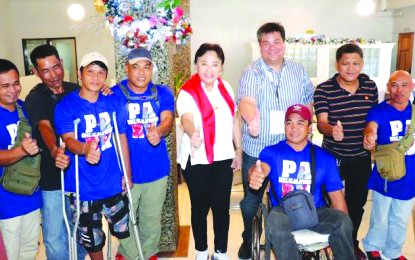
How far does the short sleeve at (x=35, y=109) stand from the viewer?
214 centimetres

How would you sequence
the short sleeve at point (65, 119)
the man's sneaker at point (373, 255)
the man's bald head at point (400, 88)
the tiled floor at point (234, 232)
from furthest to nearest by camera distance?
1. the tiled floor at point (234, 232)
2. the man's sneaker at point (373, 255)
3. the man's bald head at point (400, 88)
4. the short sleeve at point (65, 119)

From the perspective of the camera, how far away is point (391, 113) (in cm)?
256

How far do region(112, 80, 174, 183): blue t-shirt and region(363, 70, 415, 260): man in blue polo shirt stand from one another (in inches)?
55.5

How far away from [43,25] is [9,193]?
1008 centimetres

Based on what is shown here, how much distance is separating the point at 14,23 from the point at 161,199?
34.4 feet

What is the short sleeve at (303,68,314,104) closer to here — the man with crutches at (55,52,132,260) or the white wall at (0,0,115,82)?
the man with crutches at (55,52,132,260)

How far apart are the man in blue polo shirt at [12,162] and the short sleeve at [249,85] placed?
1.39 m

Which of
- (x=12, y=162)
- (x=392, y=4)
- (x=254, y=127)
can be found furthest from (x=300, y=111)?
(x=392, y=4)

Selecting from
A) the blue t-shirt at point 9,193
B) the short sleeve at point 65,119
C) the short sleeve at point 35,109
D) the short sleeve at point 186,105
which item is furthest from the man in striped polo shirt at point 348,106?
the blue t-shirt at point 9,193

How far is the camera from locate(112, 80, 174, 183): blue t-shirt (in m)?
2.38

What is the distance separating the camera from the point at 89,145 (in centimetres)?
199

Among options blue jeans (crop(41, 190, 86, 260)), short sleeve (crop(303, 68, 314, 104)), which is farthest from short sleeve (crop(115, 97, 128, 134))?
short sleeve (crop(303, 68, 314, 104))

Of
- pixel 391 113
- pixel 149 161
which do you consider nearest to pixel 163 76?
pixel 149 161

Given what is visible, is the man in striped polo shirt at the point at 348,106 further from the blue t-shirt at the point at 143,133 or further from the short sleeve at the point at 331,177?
the blue t-shirt at the point at 143,133
